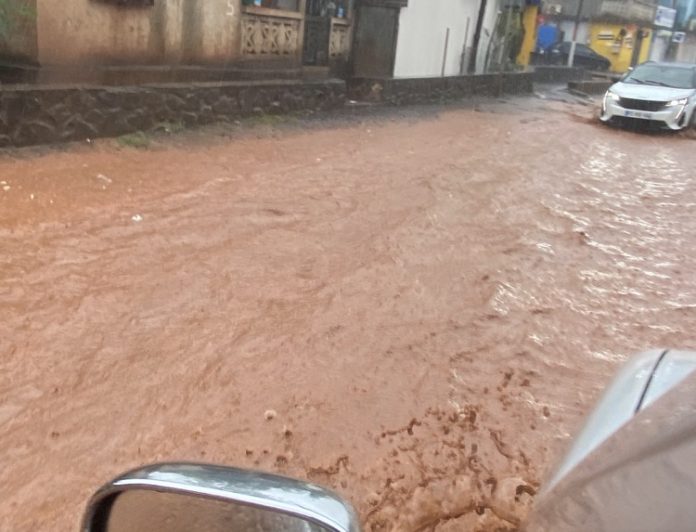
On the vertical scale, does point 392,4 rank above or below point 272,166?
above

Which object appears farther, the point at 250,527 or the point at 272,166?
the point at 272,166

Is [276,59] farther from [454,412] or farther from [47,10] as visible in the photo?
[454,412]

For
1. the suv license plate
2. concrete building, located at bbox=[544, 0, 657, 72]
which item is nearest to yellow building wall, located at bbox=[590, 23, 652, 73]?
concrete building, located at bbox=[544, 0, 657, 72]

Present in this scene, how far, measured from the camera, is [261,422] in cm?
360

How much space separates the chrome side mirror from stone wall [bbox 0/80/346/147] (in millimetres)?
7502

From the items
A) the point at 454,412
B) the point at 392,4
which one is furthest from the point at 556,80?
the point at 454,412

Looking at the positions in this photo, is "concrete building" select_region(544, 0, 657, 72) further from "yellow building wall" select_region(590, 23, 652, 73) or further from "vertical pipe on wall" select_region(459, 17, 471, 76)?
"vertical pipe on wall" select_region(459, 17, 471, 76)

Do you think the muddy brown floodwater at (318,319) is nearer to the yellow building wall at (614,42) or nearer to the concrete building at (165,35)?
the concrete building at (165,35)

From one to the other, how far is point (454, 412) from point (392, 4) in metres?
12.8

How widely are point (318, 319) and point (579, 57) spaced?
114ft

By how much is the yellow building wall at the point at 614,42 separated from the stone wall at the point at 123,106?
31.0 metres

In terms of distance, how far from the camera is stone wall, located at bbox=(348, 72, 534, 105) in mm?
14930

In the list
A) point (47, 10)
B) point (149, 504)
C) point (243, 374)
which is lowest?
point (243, 374)

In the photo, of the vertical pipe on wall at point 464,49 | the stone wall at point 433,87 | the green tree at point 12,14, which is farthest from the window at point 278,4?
the vertical pipe on wall at point 464,49
